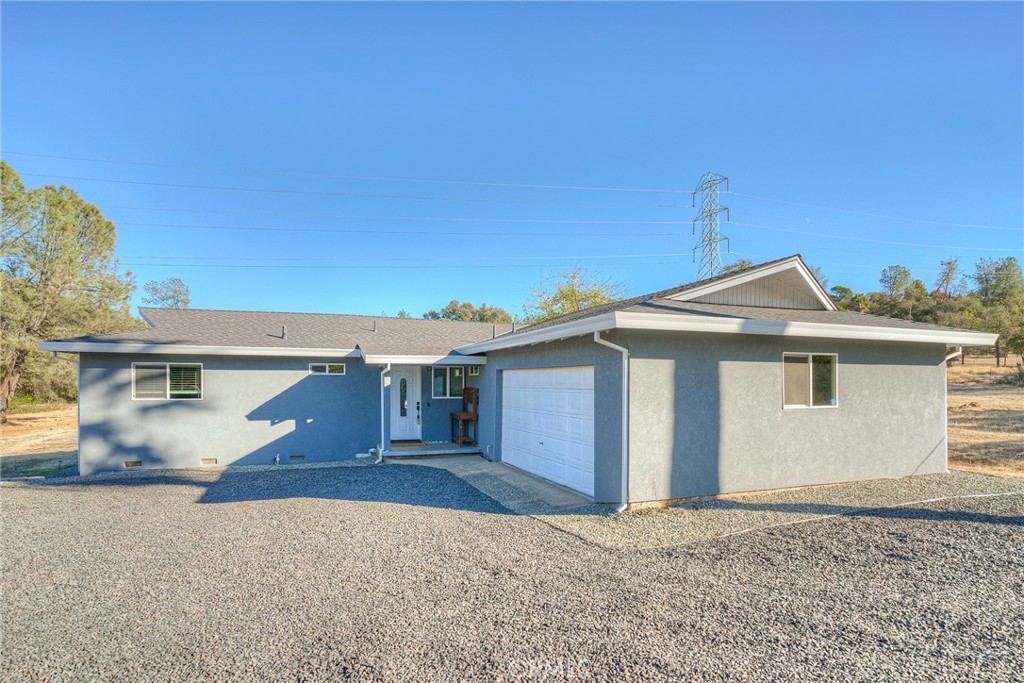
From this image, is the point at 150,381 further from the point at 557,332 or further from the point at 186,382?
the point at 557,332

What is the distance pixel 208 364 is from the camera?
38.5 ft

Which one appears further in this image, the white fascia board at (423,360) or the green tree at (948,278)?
the green tree at (948,278)

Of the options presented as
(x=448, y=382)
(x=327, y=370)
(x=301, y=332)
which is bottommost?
(x=448, y=382)

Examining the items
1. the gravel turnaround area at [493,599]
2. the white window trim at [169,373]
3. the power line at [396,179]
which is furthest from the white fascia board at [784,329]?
the power line at [396,179]

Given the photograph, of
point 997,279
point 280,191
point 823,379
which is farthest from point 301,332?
point 997,279

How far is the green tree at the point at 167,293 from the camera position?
189 feet

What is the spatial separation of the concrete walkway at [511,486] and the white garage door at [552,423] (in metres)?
0.25

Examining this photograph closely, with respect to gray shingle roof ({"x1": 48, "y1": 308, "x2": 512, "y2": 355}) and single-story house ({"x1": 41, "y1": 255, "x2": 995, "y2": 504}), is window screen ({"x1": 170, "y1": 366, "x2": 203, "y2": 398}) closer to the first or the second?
single-story house ({"x1": 41, "y1": 255, "x2": 995, "y2": 504})

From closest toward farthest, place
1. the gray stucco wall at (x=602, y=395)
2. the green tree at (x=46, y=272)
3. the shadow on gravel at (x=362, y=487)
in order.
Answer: the gray stucco wall at (x=602, y=395) → the shadow on gravel at (x=362, y=487) → the green tree at (x=46, y=272)

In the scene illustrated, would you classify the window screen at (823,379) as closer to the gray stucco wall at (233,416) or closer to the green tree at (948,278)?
the gray stucco wall at (233,416)

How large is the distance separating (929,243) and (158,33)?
43694 millimetres

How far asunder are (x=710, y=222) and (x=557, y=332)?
842 inches

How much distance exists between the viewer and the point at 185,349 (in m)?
11.2

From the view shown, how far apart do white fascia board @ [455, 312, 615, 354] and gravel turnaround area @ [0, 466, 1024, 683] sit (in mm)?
2753
